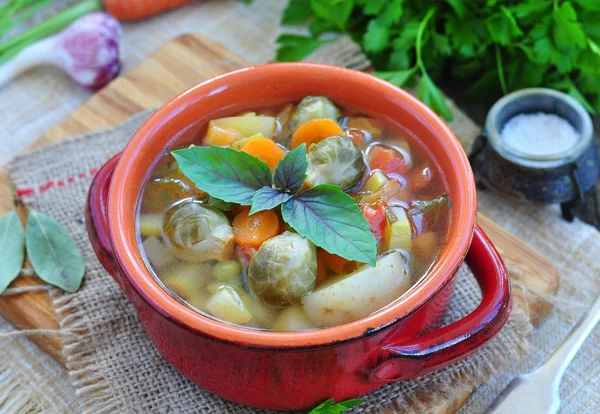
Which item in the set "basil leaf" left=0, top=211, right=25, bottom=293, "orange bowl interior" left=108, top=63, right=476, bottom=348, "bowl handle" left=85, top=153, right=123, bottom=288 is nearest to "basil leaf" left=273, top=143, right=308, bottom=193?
"orange bowl interior" left=108, top=63, right=476, bottom=348

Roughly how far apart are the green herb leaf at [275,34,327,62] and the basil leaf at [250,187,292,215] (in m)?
1.35

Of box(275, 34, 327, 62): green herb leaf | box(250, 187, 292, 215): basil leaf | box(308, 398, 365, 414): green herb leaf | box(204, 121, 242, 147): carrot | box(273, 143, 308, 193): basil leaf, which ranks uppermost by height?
box(273, 143, 308, 193): basil leaf

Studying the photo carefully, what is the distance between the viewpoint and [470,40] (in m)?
3.35

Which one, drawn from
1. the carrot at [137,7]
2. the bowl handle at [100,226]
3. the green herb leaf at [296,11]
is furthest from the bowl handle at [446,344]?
the carrot at [137,7]

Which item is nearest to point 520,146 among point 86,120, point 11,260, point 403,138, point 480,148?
point 480,148

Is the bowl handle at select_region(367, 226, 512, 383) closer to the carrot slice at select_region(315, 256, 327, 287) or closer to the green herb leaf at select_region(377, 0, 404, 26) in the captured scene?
the carrot slice at select_region(315, 256, 327, 287)

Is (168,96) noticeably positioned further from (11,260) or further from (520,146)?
(520,146)

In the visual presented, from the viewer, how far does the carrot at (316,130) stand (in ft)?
8.16

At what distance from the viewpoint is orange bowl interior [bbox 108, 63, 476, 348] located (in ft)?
6.51

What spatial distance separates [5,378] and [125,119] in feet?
3.93

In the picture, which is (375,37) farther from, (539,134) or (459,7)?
(539,134)

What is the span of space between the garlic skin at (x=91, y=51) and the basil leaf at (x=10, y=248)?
1017 millimetres

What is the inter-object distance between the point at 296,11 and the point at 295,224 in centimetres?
182

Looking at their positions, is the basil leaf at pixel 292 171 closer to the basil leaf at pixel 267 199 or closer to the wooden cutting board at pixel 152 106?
the basil leaf at pixel 267 199
